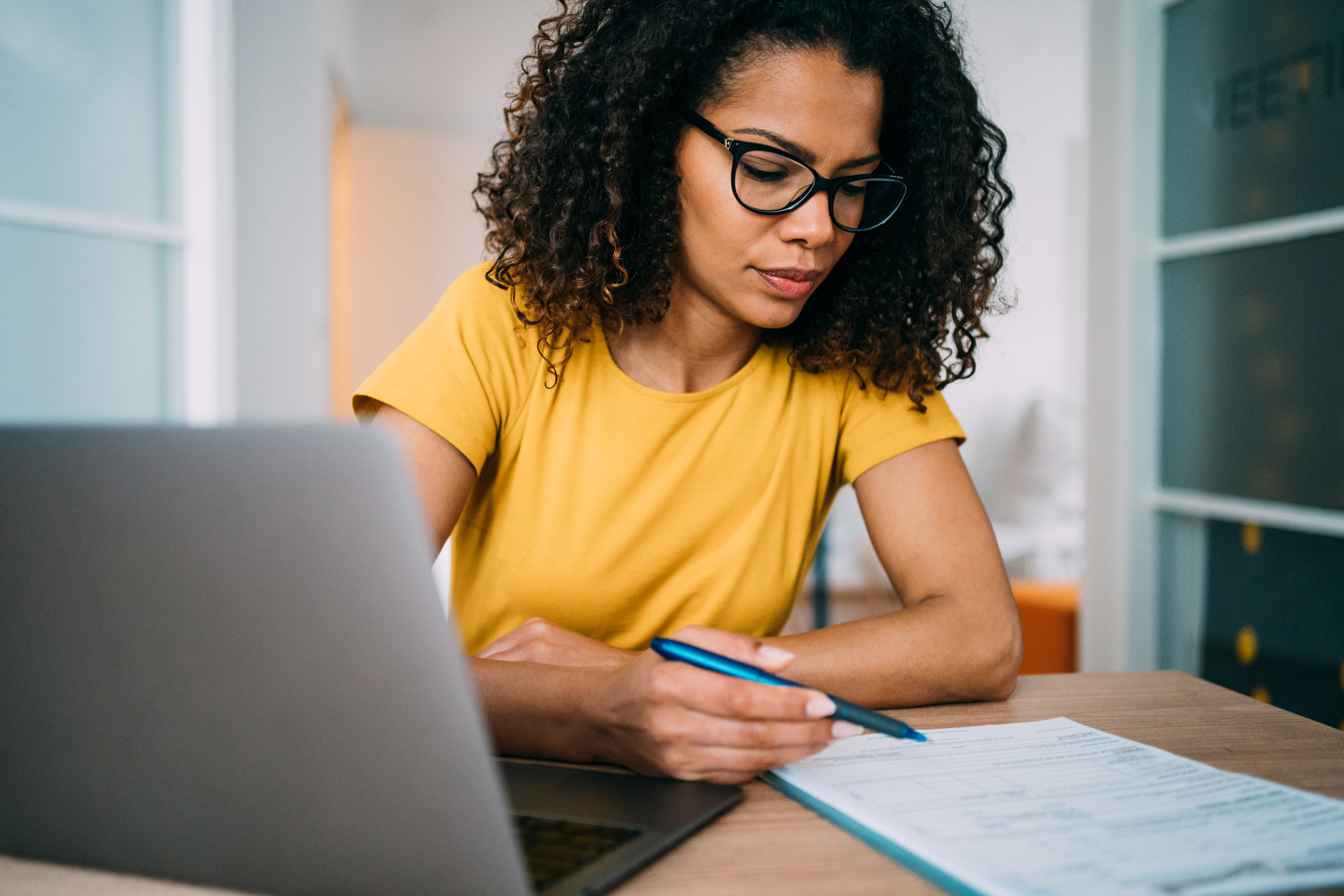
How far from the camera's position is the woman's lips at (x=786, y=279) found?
3.51 ft

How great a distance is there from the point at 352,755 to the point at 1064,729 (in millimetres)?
566

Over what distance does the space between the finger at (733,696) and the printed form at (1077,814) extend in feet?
0.19

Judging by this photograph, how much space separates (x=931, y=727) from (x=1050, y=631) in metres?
2.17

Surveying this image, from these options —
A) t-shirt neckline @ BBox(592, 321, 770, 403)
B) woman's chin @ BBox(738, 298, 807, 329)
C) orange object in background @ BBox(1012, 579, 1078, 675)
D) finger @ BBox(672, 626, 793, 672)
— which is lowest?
orange object in background @ BBox(1012, 579, 1078, 675)

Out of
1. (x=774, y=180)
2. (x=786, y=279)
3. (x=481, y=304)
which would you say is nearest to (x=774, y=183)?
(x=774, y=180)

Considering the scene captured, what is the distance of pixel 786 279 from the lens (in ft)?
3.53

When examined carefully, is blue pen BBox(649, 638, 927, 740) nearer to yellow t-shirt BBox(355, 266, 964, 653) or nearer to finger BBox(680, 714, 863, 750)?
finger BBox(680, 714, 863, 750)

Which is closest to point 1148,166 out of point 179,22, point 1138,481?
point 1138,481

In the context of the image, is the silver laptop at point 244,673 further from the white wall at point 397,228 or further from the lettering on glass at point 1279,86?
the white wall at point 397,228

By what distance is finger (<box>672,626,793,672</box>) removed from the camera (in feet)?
2.08

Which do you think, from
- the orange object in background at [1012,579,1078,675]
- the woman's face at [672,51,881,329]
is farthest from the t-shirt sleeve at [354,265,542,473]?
the orange object in background at [1012,579,1078,675]

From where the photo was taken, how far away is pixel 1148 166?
7.52 ft

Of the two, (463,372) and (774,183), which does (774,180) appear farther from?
(463,372)

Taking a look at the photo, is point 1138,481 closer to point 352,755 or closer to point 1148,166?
point 1148,166
